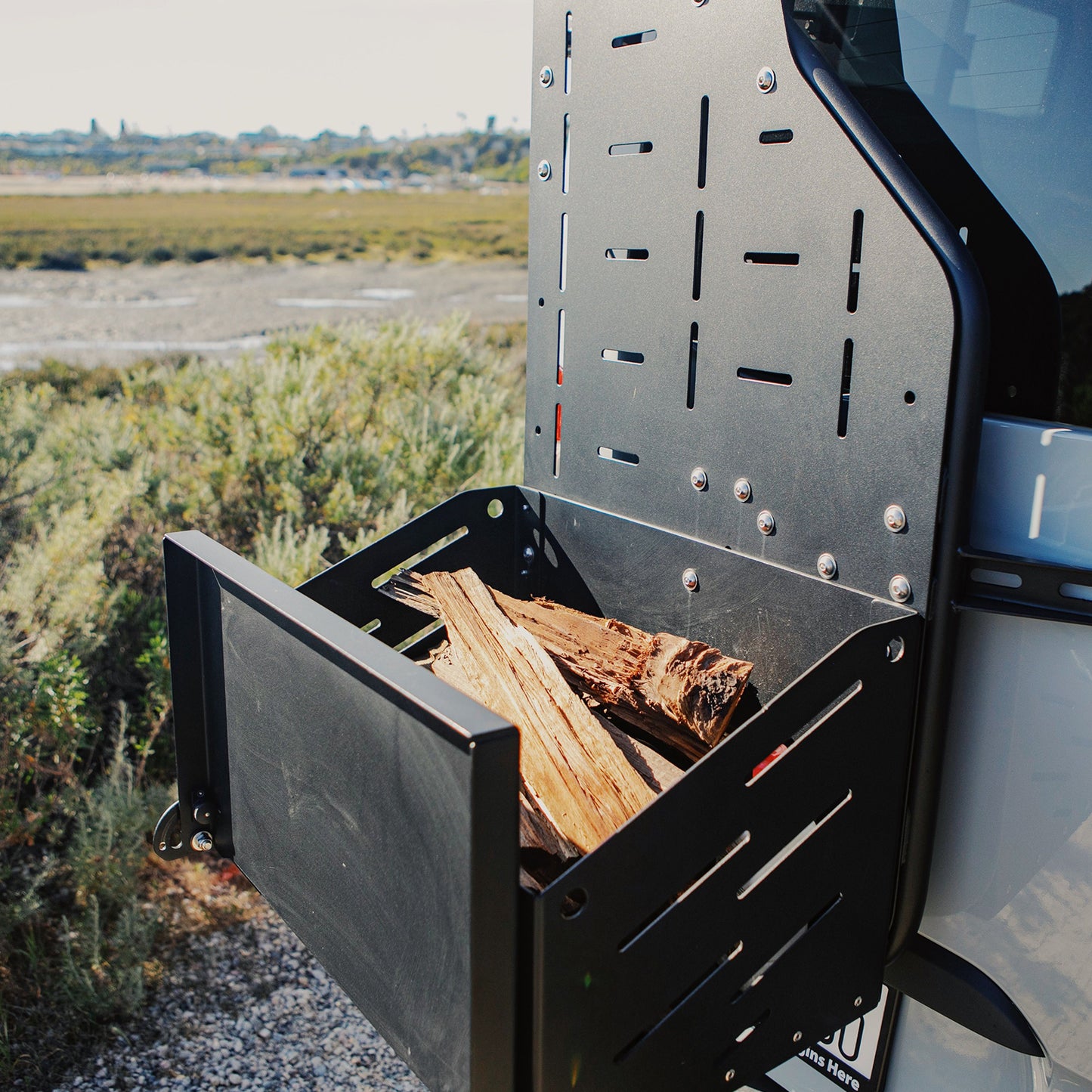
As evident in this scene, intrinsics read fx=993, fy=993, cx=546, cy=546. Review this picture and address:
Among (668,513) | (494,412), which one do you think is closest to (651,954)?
(668,513)

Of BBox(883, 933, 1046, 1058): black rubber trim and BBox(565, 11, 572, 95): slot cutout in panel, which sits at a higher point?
BBox(565, 11, 572, 95): slot cutout in panel

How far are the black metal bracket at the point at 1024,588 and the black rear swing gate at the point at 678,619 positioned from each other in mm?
50

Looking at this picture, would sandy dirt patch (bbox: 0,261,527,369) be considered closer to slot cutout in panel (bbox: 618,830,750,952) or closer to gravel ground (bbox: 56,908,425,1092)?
gravel ground (bbox: 56,908,425,1092)

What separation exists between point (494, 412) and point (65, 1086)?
384 centimetres

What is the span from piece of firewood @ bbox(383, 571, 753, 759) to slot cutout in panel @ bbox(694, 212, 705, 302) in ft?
1.91

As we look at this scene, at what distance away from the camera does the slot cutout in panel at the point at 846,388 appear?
4.65 feet

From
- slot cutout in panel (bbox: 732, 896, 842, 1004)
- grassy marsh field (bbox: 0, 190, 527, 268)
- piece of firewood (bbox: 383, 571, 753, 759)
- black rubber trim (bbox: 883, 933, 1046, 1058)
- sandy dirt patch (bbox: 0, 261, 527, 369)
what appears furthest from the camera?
grassy marsh field (bbox: 0, 190, 527, 268)

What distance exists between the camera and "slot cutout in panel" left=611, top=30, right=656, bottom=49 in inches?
65.9

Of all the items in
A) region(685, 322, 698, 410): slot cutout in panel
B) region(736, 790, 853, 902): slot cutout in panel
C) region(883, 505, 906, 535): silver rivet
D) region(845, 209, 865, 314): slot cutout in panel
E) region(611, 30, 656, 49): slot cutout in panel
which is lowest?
region(736, 790, 853, 902): slot cutout in panel

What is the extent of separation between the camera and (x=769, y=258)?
5.05ft

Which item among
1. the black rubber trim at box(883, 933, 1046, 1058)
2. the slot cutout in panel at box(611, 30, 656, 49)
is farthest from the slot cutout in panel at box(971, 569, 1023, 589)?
the slot cutout in panel at box(611, 30, 656, 49)

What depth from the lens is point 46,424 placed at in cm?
617

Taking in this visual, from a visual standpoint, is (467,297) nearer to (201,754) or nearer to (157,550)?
(157,550)

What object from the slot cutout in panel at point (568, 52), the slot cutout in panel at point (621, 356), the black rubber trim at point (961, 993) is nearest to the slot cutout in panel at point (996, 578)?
the black rubber trim at point (961, 993)
